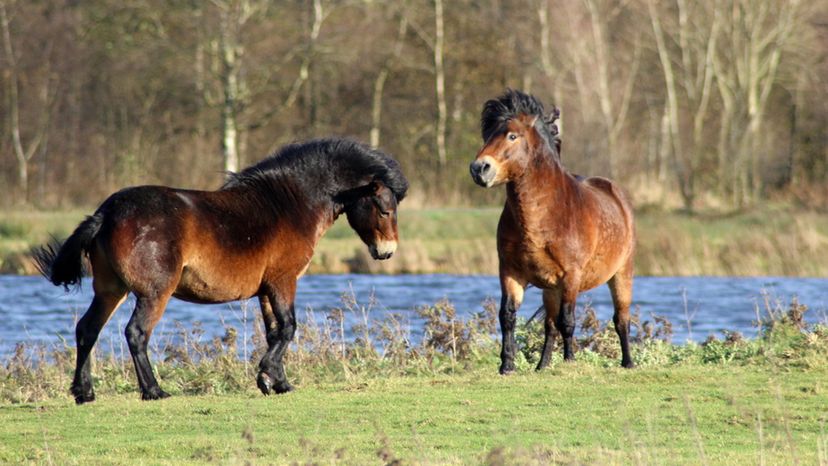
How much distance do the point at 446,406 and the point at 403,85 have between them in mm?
37143

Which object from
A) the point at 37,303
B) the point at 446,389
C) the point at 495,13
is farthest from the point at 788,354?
the point at 495,13

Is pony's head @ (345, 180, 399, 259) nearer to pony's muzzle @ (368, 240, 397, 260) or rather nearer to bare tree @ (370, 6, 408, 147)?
pony's muzzle @ (368, 240, 397, 260)

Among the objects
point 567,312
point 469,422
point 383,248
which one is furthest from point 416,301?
point 469,422

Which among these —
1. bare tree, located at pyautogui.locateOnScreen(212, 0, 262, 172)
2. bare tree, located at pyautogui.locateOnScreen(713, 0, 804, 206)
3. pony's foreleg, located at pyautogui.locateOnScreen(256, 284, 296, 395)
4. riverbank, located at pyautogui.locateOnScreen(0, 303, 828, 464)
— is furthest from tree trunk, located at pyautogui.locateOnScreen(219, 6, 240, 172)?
pony's foreleg, located at pyautogui.locateOnScreen(256, 284, 296, 395)

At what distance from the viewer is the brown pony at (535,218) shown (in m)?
11.2

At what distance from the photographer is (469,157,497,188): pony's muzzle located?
10.8 meters

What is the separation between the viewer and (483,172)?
35.4ft

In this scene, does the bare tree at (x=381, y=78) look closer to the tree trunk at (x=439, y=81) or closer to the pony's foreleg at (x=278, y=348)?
the tree trunk at (x=439, y=81)

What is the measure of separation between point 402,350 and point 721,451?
5795mm

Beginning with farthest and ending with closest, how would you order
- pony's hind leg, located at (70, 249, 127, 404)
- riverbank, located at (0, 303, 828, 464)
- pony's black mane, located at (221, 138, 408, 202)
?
pony's black mane, located at (221, 138, 408, 202)
pony's hind leg, located at (70, 249, 127, 404)
riverbank, located at (0, 303, 828, 464)

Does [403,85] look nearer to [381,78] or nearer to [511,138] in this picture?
[381,78]

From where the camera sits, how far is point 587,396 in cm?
1028

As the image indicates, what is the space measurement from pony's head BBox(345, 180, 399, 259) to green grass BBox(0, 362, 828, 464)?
112cm

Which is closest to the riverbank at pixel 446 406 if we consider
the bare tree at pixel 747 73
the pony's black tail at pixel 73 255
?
the pony's black tail at pixel 73 255
